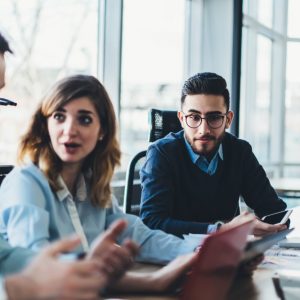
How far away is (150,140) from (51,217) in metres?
1.18

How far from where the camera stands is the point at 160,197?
2.02m

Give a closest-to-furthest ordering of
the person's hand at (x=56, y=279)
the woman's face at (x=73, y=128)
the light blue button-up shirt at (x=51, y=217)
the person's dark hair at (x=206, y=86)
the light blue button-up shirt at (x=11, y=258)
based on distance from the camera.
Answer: the person's hand at (x=56, y=279) < the light blue button-up shirt at (x=11, y=258) < the light blue button-up shirt at (x=51, y=217) < the woman's face at (x=73, y=128) < the person's dark hair at (x=206, y=86)

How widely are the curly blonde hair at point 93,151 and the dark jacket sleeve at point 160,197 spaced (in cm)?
46

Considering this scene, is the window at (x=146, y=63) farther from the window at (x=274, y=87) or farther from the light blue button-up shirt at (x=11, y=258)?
the light blue button-up shirt at (x=11, y=258)

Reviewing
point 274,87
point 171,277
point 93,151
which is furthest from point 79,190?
point 274,87

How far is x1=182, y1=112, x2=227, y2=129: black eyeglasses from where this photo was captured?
6.89 feet

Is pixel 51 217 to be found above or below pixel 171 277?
above

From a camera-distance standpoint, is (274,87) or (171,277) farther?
(274,87)

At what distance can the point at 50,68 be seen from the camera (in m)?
3.19

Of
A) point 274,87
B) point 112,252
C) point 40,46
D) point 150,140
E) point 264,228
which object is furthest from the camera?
point 274,87

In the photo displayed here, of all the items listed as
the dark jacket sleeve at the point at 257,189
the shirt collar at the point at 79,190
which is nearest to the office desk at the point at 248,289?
the shirt collar at the point at 79,190

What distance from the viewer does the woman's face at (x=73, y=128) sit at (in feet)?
4.34

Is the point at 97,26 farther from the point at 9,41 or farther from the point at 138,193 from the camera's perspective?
the point at 9,41

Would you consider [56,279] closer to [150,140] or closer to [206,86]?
[206,86]
